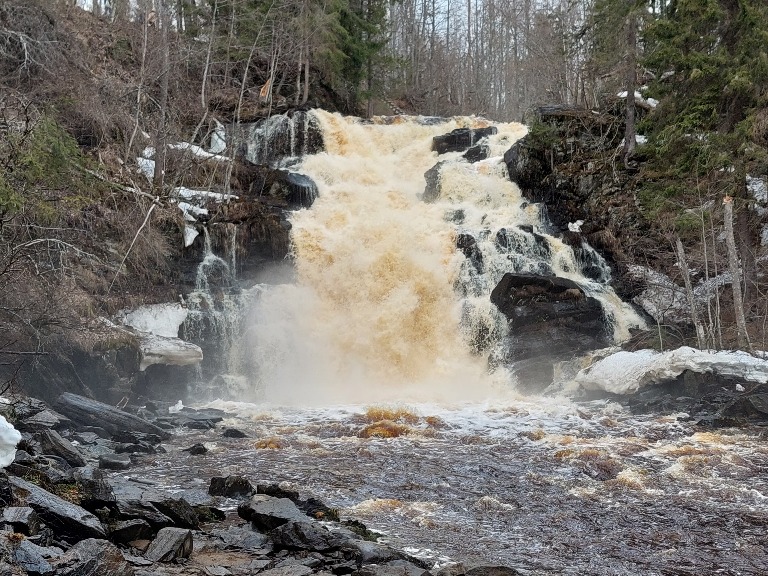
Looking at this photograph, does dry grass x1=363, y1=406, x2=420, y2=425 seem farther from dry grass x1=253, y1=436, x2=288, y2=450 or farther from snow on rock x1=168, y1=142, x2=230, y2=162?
snow on rock x1=168, y1=142, x2=230, y2=162

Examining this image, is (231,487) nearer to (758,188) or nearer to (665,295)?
Answer: (665,295)

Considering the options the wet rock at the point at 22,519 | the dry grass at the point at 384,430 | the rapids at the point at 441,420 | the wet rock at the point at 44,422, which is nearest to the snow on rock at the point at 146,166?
the rapids at the point at 441,420

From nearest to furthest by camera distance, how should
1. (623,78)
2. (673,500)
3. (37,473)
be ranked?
(37,473) → (673,500) → (623,78)

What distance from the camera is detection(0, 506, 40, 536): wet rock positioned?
4.63 m

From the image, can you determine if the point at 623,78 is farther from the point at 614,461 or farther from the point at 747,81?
the point at 614,461

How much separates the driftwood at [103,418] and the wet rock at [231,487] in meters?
3.84

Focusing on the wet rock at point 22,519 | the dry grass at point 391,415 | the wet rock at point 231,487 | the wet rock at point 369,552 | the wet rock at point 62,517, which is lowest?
the dry grass at point 391,415

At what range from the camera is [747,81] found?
1558cm

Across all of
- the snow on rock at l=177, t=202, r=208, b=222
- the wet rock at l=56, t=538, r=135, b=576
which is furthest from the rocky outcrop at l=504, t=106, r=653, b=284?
the wet rock at l=56, t=538, r=135, b=576

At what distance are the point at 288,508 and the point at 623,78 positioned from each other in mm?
22085

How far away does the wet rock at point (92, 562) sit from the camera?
13.7 ft

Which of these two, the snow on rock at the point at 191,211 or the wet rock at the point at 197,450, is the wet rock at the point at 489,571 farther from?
the snow on rock at the point at 191,211

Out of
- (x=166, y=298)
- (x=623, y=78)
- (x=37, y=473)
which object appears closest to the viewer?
(x=37, y=473)

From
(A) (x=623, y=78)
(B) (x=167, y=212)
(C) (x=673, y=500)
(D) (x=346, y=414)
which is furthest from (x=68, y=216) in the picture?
(A) (x=623, y=78)
